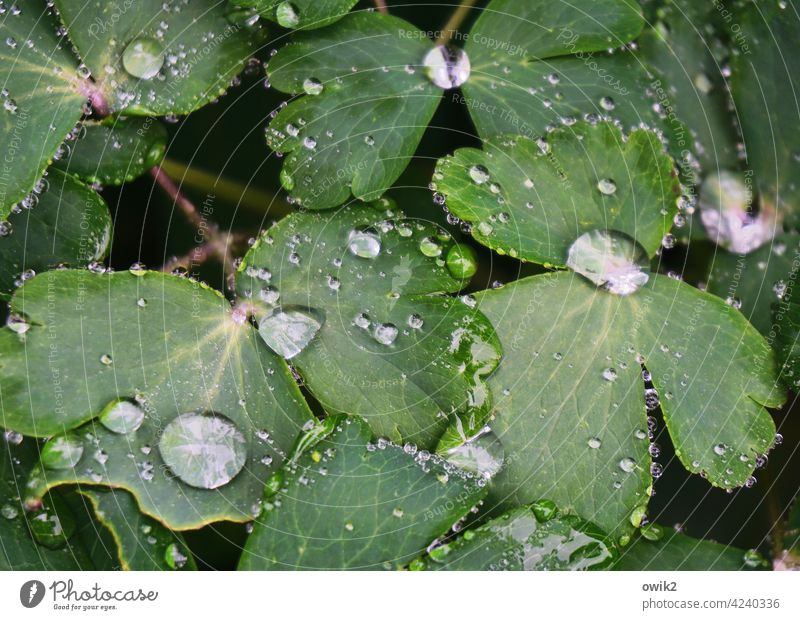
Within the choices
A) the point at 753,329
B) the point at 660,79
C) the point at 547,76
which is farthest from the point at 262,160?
the point at 753,329

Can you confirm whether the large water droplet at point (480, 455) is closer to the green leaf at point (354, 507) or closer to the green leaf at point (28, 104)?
the green leaf at point (354, 507)

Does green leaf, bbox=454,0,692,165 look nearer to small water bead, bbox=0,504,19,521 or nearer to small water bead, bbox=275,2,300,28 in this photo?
small water bead, bbox=275,2,300,28

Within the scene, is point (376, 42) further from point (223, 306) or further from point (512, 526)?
point (512, 526)

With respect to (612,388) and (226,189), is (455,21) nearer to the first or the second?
(226,189)

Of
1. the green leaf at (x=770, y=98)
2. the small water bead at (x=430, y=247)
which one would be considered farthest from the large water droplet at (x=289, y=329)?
the green leaf at (x=770, y=98)

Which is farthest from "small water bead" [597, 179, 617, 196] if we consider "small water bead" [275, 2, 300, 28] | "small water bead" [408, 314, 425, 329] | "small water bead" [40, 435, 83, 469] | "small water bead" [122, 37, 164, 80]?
"small water bead" [40, 435, 83, 469]

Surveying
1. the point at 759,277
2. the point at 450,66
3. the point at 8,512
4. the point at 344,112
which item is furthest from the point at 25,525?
the point at 759,277
